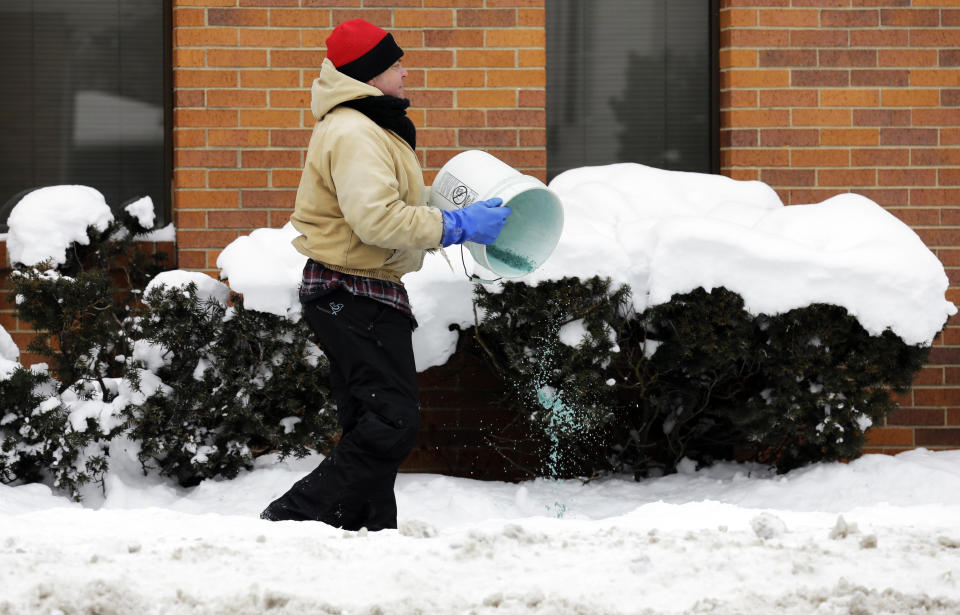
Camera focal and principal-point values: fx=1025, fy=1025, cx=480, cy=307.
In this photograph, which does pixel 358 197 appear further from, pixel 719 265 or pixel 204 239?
pixel 204 239

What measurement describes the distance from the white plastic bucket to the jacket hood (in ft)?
1.31

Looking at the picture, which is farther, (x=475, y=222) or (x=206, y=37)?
(x=206, y=37)

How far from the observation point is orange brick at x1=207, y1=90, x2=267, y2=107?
521 cm

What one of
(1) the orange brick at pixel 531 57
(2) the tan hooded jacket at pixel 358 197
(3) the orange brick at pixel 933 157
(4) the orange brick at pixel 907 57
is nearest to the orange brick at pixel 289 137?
(1) the orange brick at pixel 531 57

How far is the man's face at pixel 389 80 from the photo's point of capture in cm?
357

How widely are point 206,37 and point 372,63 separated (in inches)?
79.6

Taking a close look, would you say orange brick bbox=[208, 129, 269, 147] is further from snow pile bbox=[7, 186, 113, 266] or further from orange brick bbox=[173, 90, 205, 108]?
snow pile bbox=[7, 186, 113, 266]

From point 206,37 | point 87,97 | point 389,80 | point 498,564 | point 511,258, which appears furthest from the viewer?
point 87,97

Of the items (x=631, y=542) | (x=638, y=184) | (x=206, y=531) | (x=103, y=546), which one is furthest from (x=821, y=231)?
(x=103, y=546)

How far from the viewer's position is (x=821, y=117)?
542 cm

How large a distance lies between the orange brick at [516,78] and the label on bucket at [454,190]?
1.75 meters

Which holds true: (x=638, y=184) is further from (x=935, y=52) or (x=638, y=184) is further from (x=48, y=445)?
(x=48, y=445)

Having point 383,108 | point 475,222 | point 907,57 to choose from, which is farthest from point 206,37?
point 907,57

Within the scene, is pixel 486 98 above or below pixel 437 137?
above
